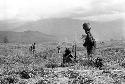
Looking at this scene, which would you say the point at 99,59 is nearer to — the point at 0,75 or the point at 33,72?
the point at 33,72

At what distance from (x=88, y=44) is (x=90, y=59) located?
165cm

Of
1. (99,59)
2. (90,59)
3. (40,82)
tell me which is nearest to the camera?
(40,82)

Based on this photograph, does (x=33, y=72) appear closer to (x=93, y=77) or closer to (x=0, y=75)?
(x=0, y=75)

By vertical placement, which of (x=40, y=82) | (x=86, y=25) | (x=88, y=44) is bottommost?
(x=40, y=82)

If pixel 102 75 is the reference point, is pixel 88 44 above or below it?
above

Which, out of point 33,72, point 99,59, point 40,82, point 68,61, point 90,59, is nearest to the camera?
point 40,82

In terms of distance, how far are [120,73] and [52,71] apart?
16.2 ft

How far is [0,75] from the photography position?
20984 mm

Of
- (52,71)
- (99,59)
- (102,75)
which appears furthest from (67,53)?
(102,75)

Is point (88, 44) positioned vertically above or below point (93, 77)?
above

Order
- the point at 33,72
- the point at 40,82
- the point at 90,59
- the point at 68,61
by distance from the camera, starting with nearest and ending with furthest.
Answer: the point at 40,82
the point at 33,72
the point at 90,59
the point at 68,61

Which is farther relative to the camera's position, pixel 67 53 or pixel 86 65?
pixel 67 53

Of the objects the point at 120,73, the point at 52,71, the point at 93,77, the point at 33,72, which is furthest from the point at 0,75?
the point at 120,73

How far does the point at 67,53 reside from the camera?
29.2 metres
